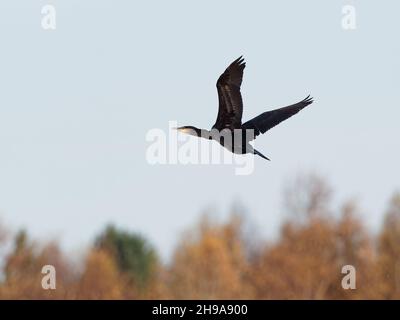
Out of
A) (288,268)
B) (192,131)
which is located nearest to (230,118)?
(192,131)

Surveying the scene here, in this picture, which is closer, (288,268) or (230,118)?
(230,118)

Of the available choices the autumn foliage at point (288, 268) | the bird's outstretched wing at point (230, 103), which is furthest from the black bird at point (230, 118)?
the autumn foliage at point (288, 268)

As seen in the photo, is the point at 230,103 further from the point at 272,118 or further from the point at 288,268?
the point at 288,268

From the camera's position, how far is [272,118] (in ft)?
93.5

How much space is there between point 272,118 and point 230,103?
115 centimetres

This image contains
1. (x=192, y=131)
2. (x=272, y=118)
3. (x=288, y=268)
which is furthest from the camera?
(x=288, y=268)

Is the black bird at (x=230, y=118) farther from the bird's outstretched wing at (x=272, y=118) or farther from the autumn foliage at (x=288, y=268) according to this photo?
the autumn foliage at (x=288, y=268)

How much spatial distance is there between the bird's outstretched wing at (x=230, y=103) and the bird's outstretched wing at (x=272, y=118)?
0.38m

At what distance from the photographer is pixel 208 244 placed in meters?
68.9

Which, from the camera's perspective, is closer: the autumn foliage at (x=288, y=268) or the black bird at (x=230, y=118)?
the black bird at (x=230, y=118)

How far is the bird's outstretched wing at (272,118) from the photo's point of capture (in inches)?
1108

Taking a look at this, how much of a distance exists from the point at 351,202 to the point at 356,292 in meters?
3.95

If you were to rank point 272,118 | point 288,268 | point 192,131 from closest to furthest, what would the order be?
point 192,131, point 272,118, point 288,268
